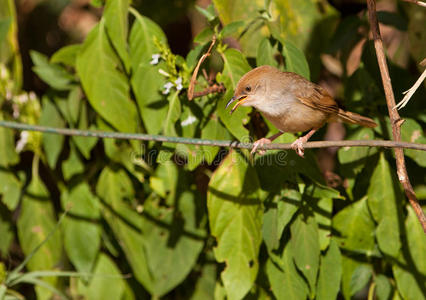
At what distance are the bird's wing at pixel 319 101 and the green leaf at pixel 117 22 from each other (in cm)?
94

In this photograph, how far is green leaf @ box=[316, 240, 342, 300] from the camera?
109 inches

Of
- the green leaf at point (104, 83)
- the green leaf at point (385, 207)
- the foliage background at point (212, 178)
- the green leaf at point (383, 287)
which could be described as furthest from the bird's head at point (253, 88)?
the green leaf at point (383, 287)

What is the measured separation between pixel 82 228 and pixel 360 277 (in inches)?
64.0

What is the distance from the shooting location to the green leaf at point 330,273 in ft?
9.09

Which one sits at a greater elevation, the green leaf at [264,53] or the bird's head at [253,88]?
the green leaf at [264,53]

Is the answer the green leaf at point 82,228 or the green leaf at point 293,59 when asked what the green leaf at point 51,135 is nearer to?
the green leaf at point 82,228

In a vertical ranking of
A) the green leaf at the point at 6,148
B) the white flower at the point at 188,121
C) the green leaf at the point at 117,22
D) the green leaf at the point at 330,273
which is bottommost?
the green leaf at the point at 330,273

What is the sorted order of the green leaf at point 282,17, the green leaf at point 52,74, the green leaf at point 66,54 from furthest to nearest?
the green leaf at point 52,74
the green leaf at point 66,54
the green leaf at point 282,17

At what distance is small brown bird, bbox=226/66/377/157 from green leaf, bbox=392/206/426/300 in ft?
1.93

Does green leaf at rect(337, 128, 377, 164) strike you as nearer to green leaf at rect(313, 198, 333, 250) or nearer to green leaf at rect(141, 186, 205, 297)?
green leaf at rect(313, 198, 333, 250)

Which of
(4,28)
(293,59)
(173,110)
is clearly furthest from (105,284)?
(293,59)

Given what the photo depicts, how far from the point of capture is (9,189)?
11.2ft

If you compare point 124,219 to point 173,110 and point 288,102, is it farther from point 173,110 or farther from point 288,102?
point 288,102

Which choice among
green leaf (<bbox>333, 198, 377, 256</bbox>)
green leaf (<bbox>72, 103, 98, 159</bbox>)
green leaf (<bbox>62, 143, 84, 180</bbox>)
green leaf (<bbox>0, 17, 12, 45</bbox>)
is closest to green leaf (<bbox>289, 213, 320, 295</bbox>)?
green leaf (<bbox>333, 198, 377, 256</bbox>)
